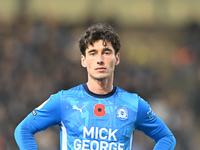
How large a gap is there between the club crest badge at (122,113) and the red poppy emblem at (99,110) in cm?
13

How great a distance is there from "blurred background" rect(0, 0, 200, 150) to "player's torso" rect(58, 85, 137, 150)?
6.30 meters

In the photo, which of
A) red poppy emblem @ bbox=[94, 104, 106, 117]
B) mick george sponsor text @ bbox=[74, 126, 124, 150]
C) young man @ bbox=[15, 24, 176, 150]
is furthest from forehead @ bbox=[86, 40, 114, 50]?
mick george sponsor text @ bbox=[74, 126, 124, 150]

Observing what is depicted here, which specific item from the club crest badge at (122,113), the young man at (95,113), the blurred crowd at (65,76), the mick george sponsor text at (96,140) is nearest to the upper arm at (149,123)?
the young man at (95,113)

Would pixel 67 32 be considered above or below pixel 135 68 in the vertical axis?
above

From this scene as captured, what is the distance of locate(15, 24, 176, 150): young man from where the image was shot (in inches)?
146

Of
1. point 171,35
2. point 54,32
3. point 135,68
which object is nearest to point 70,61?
point 54,32

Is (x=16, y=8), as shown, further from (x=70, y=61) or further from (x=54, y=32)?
(x=70, y=61)

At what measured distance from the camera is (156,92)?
1157 cm

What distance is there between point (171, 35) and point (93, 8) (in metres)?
2.66

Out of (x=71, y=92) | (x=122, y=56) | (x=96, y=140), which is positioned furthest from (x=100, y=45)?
(x=122, y=56)

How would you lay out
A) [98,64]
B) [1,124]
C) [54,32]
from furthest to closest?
1. [54,32]
2. [1,124]
3. [98,64]

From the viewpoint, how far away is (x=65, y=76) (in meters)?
11.5

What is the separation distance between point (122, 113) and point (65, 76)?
7.80 metres

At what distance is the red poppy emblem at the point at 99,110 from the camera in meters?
3.76
